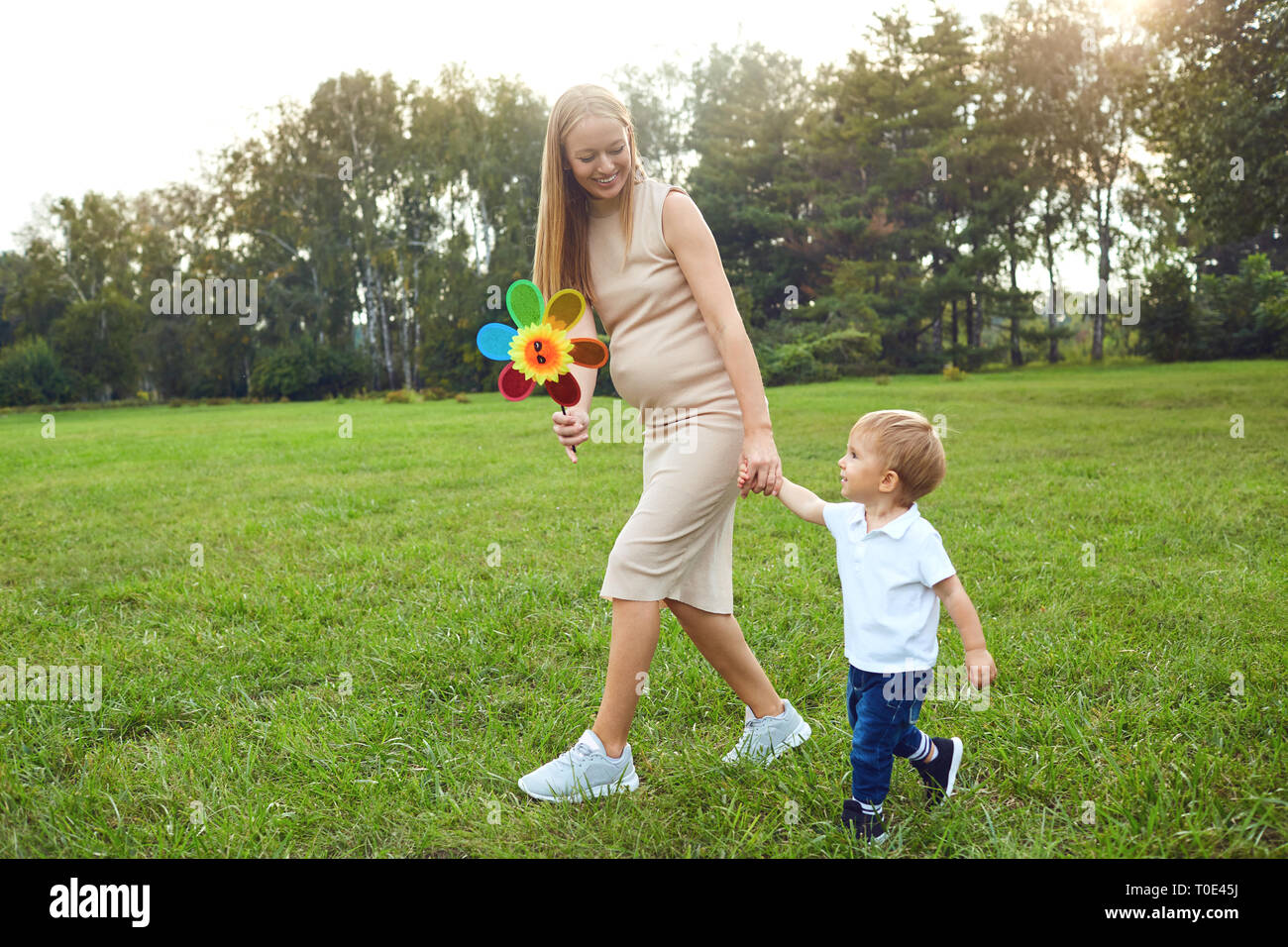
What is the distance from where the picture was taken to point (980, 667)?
182cm

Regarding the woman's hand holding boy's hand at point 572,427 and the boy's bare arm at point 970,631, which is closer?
the boy's bare arm at point 970,631

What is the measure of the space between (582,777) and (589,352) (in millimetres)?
1056

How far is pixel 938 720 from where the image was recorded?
2564mm

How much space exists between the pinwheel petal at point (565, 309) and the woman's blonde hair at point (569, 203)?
0.12m

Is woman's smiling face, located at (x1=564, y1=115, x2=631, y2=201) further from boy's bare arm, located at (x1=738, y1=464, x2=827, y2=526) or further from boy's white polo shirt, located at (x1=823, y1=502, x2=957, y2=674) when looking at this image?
boy's white polo shirt, located at (x1=823, y1=502, x2=957, y2=674)

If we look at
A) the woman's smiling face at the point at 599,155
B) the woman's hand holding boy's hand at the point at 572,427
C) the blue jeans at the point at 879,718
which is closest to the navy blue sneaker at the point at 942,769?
the blue jeans at the point at 879,718

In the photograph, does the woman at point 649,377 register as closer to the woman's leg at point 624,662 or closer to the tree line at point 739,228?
the woman's leg at point 624,662

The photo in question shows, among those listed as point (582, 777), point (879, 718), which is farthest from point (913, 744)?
point (582, 777)

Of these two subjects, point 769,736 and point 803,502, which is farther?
point 769,736

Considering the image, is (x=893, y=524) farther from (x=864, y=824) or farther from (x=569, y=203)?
(x=569, y=203)

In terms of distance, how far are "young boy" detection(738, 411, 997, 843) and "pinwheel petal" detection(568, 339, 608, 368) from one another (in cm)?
65

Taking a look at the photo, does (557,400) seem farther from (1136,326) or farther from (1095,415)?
(1136,326)

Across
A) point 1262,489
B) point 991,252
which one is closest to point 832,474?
point 1262,489

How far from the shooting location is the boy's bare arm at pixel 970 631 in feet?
5.97
